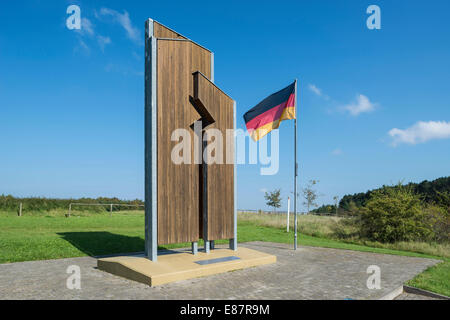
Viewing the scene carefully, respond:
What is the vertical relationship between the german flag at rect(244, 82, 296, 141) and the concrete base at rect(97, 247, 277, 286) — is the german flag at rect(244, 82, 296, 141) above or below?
above

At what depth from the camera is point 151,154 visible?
8164 millimetres

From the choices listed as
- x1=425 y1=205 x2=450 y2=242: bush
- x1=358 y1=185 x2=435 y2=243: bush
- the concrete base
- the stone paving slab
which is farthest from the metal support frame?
x1=425 y1=205 x2=450 y2=242: bush

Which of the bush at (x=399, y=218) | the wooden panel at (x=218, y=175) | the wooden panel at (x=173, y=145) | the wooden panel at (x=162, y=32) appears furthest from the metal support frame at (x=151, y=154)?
the bush at (x=399, y=218)

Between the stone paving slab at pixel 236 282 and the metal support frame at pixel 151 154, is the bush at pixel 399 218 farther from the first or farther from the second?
the metal support frame at pixel 151 154

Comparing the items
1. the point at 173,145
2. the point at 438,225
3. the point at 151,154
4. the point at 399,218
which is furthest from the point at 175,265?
the point at 438,225

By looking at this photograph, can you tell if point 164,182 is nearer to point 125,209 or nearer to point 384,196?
point 384,196

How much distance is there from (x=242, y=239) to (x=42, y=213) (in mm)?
21058

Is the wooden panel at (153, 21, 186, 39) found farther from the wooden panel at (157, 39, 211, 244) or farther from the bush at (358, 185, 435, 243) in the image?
the bush at (358, 185, 435, 243)

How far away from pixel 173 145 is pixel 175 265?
3.17m

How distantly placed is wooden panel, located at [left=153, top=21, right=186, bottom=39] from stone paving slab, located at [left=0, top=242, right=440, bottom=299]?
6.63 m

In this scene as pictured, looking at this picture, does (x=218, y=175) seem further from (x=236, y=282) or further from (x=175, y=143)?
(x=236, y=282)

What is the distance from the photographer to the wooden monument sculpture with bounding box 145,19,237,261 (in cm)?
825

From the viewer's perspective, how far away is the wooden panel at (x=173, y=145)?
27.5 ft

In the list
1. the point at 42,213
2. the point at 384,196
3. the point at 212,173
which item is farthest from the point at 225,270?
the point at 42,213
